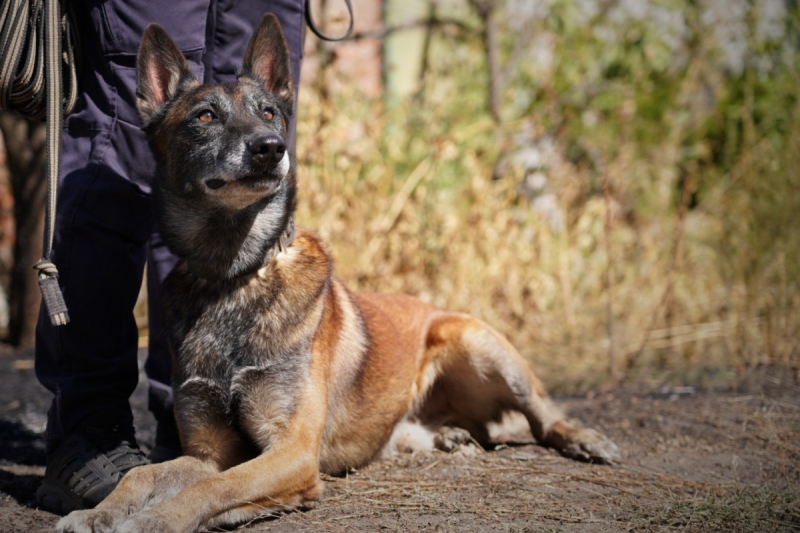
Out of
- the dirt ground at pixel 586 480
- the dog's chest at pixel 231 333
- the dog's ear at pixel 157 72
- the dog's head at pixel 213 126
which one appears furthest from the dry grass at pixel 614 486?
the dog's ear at pixel 157 72

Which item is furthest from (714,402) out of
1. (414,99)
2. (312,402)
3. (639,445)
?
(414,99)

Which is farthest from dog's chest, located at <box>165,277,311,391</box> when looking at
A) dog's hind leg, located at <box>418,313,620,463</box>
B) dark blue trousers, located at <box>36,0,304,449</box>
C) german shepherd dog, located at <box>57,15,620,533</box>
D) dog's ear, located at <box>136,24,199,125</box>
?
dog's hind leg, located at <box>418,313,620,463</box>

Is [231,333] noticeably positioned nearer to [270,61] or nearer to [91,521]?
[91,521]

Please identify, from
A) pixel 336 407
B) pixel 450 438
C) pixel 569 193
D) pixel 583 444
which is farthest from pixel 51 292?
pixel 569 193

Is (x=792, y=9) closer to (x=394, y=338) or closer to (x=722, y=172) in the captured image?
(x=722, y=172)

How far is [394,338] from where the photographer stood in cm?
345

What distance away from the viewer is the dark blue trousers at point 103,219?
8.93 ft

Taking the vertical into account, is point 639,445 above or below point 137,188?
below

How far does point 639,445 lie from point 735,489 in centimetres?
80

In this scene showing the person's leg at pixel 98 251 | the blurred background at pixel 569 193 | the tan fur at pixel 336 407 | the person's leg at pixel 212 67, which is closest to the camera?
the tan fur at pixel 336 407

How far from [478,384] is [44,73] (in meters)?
2.45

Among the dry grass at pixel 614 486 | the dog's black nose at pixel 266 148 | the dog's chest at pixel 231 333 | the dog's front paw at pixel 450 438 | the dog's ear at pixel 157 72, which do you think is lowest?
the dog's front paw at pixel 450 438

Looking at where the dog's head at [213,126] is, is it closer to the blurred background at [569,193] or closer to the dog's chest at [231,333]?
the dog's chest at [231,333]

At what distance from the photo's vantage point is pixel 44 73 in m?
2.69
